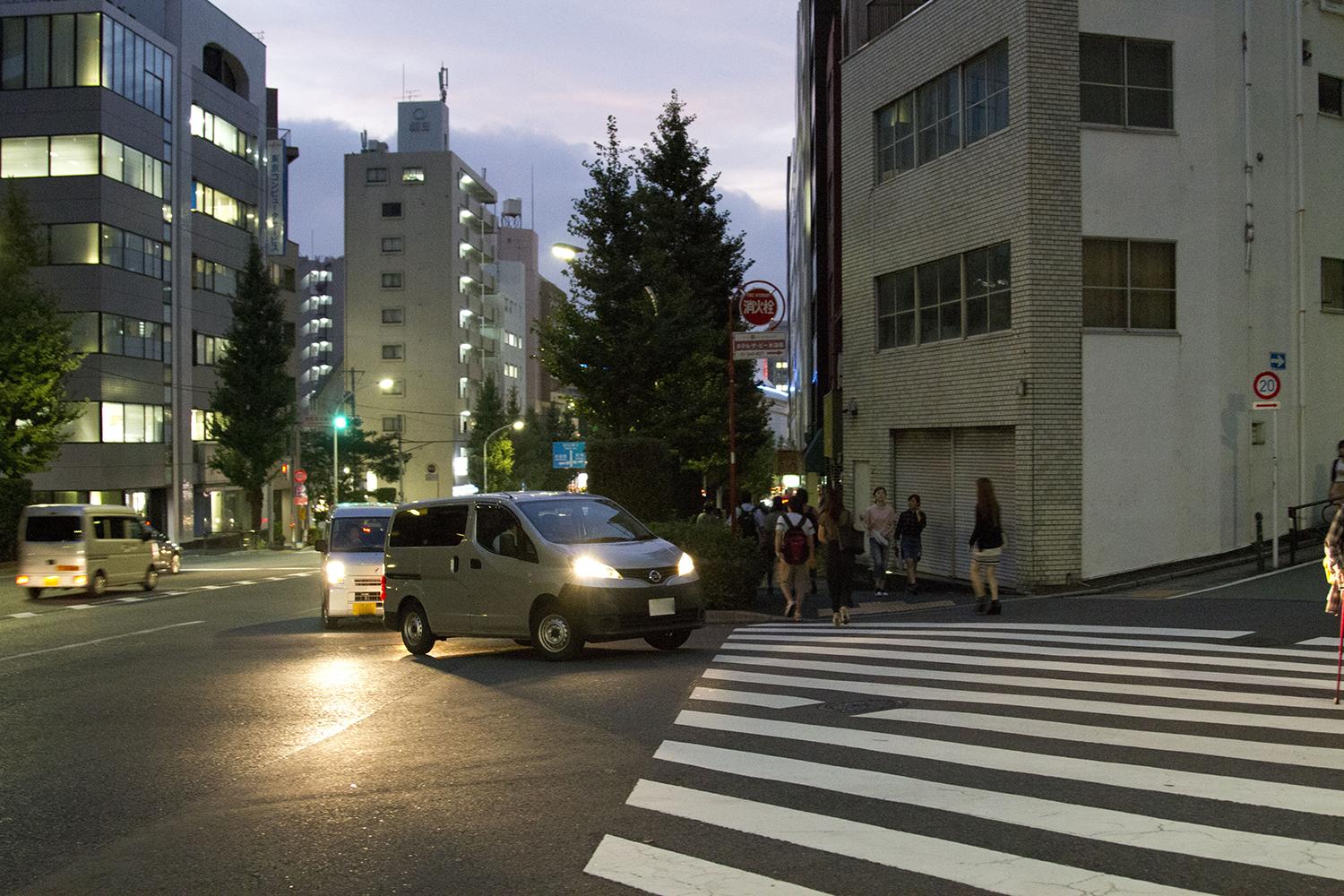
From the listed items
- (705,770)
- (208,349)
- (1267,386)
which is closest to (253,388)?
(208,349)

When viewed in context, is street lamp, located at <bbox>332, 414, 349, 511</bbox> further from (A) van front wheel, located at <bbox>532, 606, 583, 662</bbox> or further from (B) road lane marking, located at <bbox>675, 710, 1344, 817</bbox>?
(B) road lane marking, located at <bbox>675, 710, 1344, 817</bbox>

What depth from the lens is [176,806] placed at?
7039mm

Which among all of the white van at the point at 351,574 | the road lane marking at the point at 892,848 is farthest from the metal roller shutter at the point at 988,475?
the road lane marking at the point at 892,848

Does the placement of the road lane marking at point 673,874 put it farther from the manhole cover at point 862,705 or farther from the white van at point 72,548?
the white van at point 72,548

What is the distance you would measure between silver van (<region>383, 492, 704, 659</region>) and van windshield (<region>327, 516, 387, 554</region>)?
4.61 meters

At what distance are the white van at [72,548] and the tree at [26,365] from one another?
1089 cm

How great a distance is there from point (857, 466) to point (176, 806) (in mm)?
20994

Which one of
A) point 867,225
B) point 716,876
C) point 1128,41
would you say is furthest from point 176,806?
point 867,225

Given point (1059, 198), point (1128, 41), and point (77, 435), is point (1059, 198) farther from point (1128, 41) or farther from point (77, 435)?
point (77, 435)

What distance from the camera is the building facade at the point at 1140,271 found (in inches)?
805

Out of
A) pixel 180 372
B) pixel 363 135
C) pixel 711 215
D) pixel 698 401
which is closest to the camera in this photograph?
pixel 698 401

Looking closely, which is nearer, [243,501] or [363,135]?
[243,501]

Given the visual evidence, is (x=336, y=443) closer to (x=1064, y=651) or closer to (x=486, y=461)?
(x=486, y=461)

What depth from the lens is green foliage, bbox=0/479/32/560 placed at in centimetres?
3700
